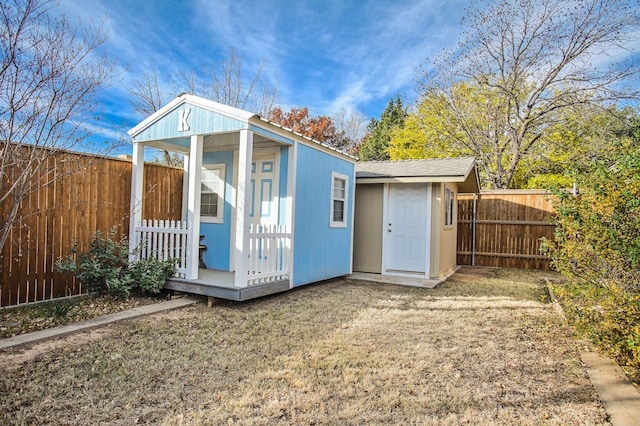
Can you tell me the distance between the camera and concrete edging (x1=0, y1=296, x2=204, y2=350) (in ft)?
11.4

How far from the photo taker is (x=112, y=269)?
5.25 m

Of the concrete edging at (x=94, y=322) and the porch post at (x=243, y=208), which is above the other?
the porch post at (x=243, y=208)

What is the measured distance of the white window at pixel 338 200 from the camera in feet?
23.6

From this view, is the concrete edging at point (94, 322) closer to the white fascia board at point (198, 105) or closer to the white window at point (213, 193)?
the white window at point (213, 193)

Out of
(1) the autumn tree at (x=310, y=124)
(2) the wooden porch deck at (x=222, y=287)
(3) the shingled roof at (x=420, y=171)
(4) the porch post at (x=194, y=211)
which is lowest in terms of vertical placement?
(2) the wooden porch deck at (x=222, y=287)

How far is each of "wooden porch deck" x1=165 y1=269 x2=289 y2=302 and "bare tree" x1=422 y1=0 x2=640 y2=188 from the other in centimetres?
1283

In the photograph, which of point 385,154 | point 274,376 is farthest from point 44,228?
point 385,154

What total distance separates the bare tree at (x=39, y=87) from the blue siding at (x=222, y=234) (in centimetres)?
238

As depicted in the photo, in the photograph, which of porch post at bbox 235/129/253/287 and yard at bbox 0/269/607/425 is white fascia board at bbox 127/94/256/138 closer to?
porch post at bbox 235/129/253/287

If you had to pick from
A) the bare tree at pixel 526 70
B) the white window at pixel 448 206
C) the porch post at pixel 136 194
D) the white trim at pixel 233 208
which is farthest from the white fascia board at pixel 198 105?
the bare tree at pixel 526 70

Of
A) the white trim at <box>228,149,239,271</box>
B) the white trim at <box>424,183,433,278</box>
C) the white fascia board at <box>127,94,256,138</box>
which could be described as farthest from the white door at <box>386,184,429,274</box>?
the white fascia board at <box>127,94,256,138</box>

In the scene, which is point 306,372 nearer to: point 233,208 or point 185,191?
point 233,208

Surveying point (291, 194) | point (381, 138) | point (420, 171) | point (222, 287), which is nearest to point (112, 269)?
point (222, 287)

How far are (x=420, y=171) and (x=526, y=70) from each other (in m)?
9.73
